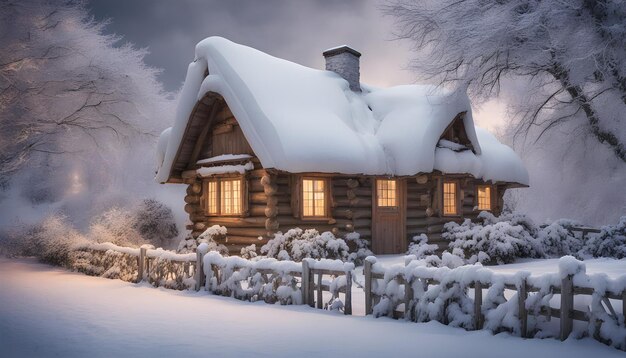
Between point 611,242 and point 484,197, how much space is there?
6539mm

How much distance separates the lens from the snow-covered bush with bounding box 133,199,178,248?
2312 centimetres

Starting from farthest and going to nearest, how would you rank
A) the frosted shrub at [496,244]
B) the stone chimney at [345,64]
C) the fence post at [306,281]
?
1. the stone chimney at [345,64]
2. the frosted shrub at [496,244]
3. the fence post at [306,281]

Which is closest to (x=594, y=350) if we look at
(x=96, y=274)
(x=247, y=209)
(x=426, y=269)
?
(x=426, y=269)

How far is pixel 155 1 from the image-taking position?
9512 centimetres

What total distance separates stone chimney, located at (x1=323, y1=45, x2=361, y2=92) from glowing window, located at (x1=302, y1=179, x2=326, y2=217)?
511cm

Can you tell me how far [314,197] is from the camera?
16203 millimetres

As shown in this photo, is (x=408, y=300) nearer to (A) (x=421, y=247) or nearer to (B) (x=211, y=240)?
(A) (x=421, y=247)

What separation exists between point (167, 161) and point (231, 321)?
1117 centimetres

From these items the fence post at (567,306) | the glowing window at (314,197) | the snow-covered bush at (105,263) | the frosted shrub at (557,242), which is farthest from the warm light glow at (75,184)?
the fence post at (567,306)

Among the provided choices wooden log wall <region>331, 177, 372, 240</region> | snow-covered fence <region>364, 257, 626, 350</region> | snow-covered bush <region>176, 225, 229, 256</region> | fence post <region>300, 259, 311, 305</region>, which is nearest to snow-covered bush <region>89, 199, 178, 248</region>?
snow-covered bush <region>176, 225, 229, 256</region>

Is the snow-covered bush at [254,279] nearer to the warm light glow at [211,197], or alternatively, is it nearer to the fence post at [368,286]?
the fence post at [368,286]

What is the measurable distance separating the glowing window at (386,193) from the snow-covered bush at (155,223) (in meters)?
11.3

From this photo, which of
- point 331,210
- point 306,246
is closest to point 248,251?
point 306,246

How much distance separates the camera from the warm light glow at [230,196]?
17.0m
